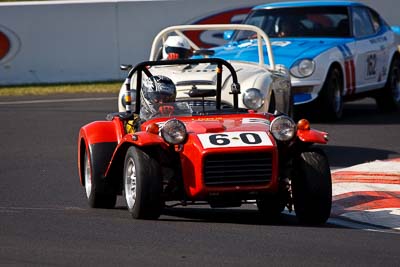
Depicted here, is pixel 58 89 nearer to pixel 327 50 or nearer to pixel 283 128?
pixel 327 50

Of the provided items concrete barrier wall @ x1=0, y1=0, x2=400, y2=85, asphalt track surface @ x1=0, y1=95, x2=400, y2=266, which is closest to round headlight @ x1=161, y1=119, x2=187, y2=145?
asphalt track surface @ x1=0, y1=95, x2=400, y2=266

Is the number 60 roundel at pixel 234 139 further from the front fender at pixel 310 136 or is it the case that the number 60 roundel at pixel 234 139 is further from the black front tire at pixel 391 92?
the black front tire at pixel 391 92

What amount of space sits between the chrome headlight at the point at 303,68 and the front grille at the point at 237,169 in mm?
6643

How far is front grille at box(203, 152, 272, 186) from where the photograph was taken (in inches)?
311

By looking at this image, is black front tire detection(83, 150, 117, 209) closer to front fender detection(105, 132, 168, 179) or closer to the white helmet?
front fender detection(105, 132, 168, 179)

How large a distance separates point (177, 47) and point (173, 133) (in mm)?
5556

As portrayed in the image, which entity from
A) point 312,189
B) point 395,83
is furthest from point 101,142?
point 395,83

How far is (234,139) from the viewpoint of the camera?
797 cm

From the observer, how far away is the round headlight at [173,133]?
26.1ft

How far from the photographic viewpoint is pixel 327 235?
7551mm

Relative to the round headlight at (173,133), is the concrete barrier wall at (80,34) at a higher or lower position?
lower

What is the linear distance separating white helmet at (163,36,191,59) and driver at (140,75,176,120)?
4.16 m

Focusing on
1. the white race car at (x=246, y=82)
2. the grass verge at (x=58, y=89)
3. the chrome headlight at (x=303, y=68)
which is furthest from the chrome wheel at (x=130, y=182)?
the grass verge at (x=58, y=89)

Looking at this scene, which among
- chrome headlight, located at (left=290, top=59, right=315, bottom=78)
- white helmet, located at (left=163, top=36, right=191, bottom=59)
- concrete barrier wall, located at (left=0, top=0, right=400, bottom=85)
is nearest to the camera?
white helmet, located at (left=163, top=36, right=191, bottom=59)
